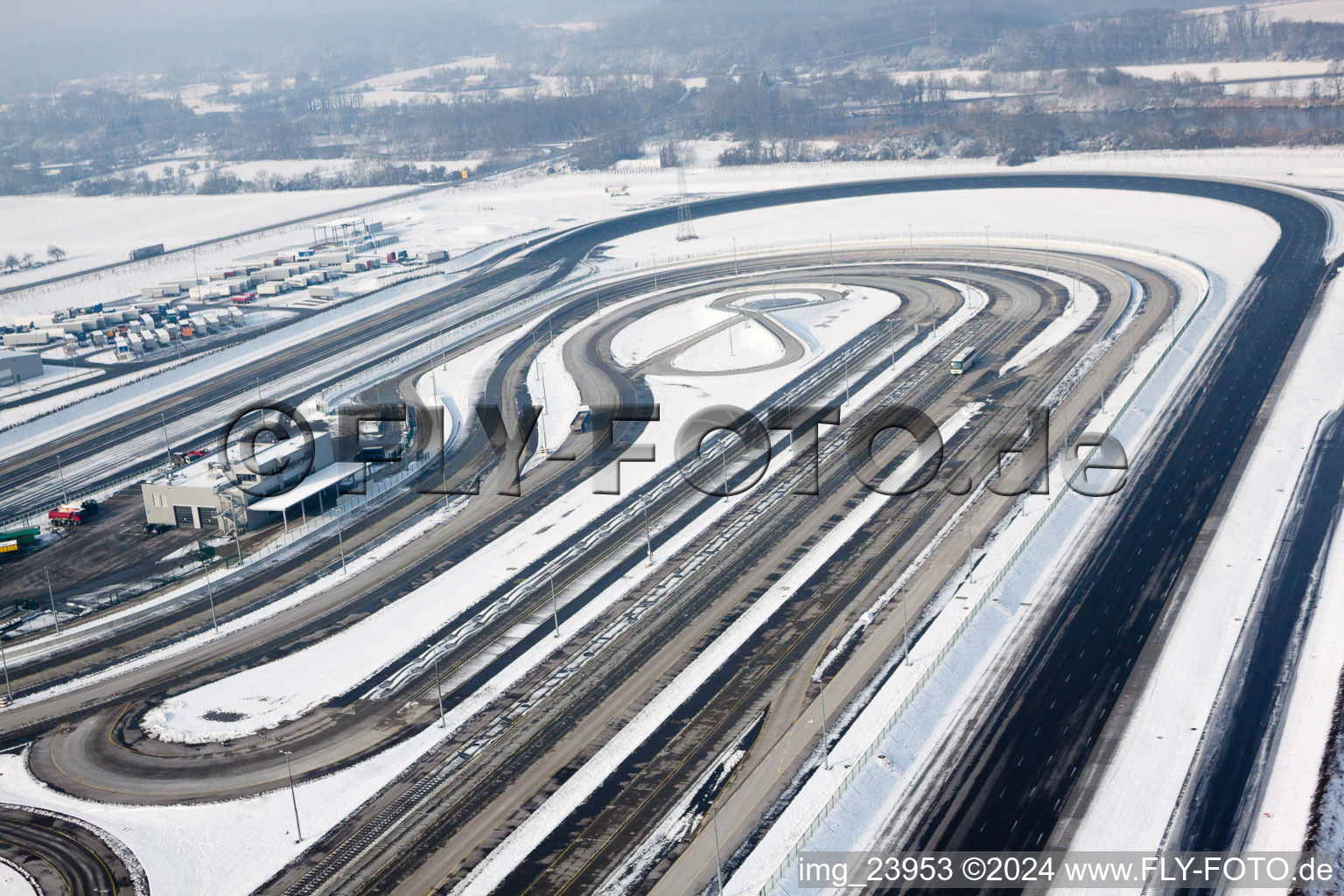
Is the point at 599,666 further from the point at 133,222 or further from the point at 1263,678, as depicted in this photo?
the point at 133,222

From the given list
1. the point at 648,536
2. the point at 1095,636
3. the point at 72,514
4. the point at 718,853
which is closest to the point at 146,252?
the point at 72,514

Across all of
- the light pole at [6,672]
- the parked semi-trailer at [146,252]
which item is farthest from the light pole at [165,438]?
the parked semi-trailer at [146,252]

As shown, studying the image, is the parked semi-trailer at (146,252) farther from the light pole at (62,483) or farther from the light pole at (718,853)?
the light pole at (718,853)

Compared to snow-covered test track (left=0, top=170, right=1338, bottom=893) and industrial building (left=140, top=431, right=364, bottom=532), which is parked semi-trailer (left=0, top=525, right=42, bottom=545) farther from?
snow-covered test track (left=0, top=170, right=1338, bottom=893)

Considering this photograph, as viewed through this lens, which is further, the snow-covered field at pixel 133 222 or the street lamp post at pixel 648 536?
the snow-covered field at pixel 133 222

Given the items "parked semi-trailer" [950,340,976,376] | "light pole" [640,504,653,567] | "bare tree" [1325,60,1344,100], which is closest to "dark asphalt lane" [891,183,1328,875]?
"parked semi-trailer" [950,340,976,376]

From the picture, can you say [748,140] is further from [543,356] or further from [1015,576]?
[1015,576]
